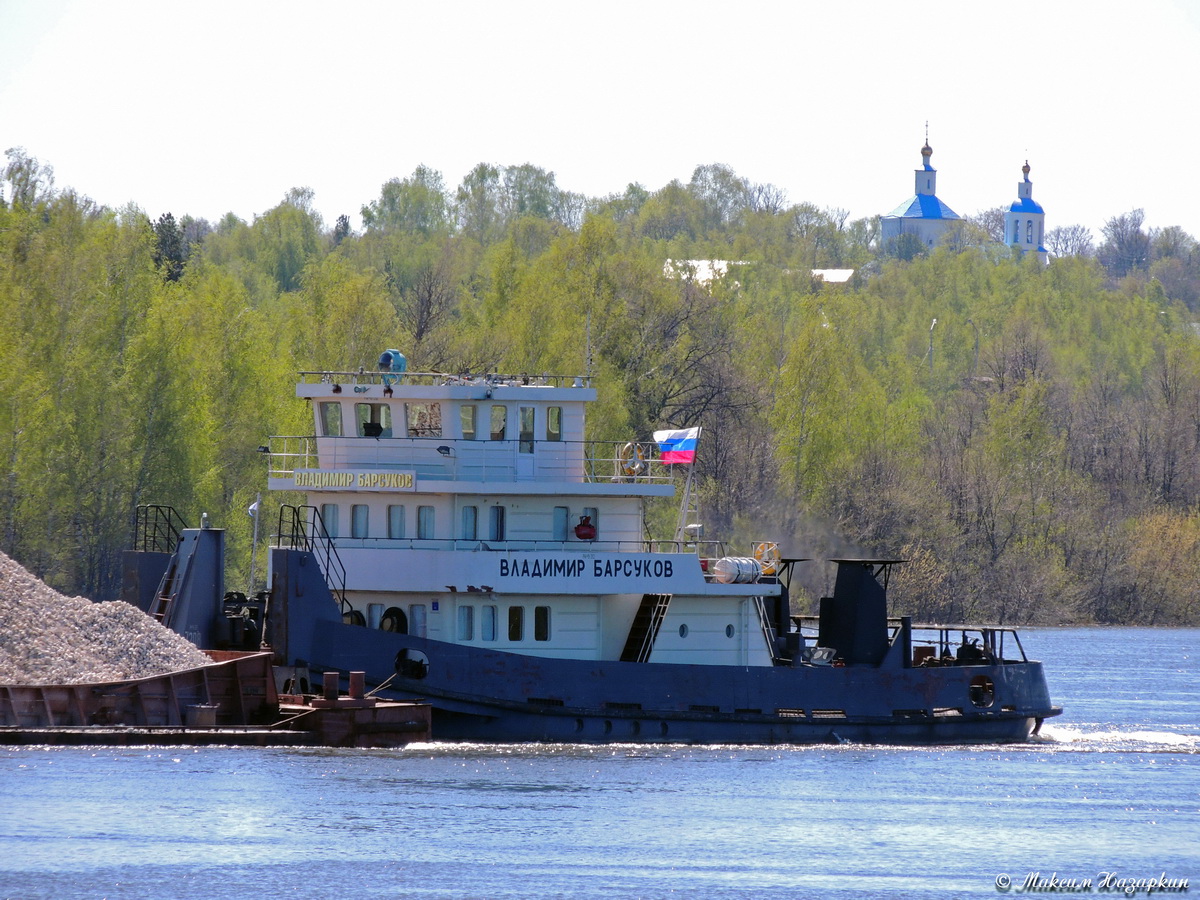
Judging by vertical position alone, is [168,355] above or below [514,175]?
below

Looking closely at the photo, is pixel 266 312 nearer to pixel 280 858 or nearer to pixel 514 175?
pixel 514 175

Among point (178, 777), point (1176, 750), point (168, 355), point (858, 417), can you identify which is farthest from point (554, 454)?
point (858, 417)

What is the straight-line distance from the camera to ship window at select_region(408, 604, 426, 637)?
27891 millimetres

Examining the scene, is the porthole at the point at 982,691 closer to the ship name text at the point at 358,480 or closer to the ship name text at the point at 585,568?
the ship name text at the point at 585,568

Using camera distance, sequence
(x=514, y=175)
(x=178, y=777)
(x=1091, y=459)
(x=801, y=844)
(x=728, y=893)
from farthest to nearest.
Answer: (x=514, y=175) → (x=1091, y=459) → (x=178, y=777) → (x=801, y=844) → (x=728, y=893)

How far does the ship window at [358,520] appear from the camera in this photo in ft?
93.4

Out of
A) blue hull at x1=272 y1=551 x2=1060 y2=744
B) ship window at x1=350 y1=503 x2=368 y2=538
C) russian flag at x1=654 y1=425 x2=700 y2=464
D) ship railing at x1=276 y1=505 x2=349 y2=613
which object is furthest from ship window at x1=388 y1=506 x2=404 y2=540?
russian flag at x1=654 y1=425 x2=700 y2=464

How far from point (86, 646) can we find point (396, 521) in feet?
16.6

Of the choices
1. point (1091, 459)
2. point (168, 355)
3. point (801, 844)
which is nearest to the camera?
point (801, 844)

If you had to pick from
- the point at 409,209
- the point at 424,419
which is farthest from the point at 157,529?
the point at 409,209

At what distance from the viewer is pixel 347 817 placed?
878 inches

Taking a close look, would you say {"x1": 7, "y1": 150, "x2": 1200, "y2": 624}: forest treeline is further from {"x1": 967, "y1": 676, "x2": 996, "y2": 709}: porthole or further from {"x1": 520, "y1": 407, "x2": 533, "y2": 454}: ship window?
{"x1": 967, "y1": 676, "x2": 996, "y2": 709}: porthole

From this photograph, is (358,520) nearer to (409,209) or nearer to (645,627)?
(645,627)

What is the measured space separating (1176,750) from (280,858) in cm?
1814
